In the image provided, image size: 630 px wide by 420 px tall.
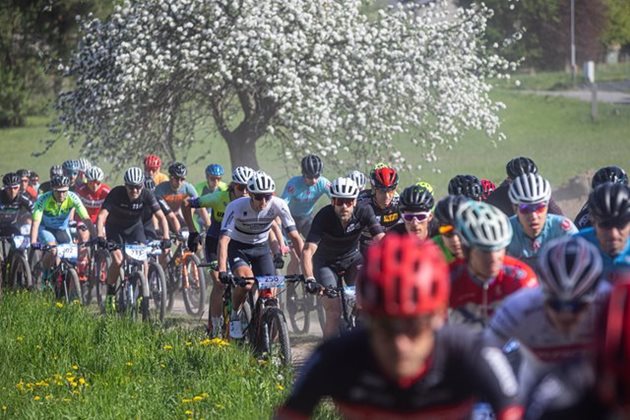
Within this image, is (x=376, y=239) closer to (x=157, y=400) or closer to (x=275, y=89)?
(x=157, y=400)

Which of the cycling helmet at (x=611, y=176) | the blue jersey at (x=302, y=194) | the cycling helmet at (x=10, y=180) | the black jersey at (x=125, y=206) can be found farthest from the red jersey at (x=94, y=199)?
the cycling helmet at (x=611, y=176)

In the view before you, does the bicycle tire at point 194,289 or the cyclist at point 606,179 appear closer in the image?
the cyclist at point 606,179

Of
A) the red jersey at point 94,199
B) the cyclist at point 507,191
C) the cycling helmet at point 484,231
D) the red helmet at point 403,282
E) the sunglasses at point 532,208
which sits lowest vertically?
the red jersey at point 94,199

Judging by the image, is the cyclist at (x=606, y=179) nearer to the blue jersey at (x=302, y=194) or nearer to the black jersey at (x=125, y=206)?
the blue jersey at (x=302, y=194)

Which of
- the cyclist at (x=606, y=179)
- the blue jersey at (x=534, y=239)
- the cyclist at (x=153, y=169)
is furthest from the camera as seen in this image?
the cyclist at (x=153, y=169)

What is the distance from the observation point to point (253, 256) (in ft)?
39.5

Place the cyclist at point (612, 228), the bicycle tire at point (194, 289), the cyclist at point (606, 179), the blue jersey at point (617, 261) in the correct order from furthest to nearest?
the bicycle tire at point (194, 289), the cyclist at point (606, 179), the cyclist at point (612, 228), the blue jersey at point (617, 261)

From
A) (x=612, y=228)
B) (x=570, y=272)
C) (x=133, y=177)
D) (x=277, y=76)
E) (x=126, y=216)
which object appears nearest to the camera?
(x=570, y=272)

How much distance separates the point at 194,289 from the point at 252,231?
4.42m

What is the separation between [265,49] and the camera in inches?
901

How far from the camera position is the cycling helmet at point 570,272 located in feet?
14.7

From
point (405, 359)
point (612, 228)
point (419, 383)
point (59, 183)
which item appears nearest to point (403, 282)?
point (405, 359)

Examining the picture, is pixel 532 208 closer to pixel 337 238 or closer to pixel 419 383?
pixel 337 238

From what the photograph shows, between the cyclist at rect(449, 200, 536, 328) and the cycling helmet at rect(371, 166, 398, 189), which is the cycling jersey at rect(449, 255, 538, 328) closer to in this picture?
the cyclist at rect(449, 200, 536, 328)
